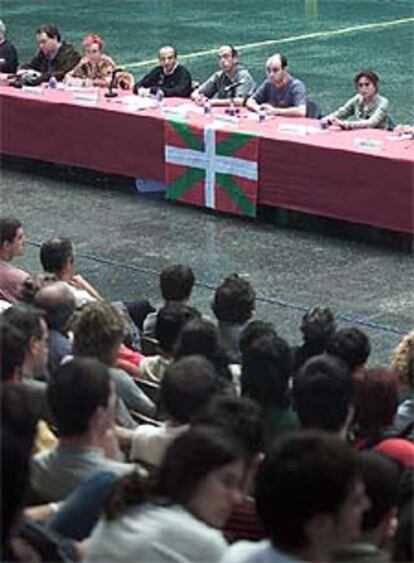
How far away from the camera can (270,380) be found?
5.17m

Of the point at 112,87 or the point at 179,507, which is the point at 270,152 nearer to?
the point at 112,87

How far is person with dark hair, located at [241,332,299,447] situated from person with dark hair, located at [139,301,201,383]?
0.63m

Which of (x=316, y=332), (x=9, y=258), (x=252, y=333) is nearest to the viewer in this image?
(x=252, y=333)

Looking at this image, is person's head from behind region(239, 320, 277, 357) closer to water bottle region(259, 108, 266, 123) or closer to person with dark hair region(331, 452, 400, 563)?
person with dark hair region(331, 452, 400, 563)

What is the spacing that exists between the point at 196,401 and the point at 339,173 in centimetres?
579

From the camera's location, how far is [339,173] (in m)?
10.2

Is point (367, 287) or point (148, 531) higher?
point (148, 531)

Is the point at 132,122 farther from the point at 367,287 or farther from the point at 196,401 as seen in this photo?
the point at 196,401

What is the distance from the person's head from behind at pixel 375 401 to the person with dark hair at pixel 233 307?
1.80 metres

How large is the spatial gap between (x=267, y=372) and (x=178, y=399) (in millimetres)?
650

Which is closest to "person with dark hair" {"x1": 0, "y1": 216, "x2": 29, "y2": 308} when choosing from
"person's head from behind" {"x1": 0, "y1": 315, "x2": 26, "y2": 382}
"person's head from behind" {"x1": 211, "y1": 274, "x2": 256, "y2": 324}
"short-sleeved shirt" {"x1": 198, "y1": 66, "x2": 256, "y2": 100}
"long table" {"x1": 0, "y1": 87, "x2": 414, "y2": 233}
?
"person's head from behind" {"x1": 211, "y1": 274, "x2": 256, "y2": 324}

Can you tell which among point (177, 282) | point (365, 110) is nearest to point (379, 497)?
point (177, 282)

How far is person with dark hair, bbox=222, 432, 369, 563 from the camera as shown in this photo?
125 inches

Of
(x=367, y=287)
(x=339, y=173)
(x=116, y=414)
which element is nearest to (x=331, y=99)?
(x=339, y=173)
